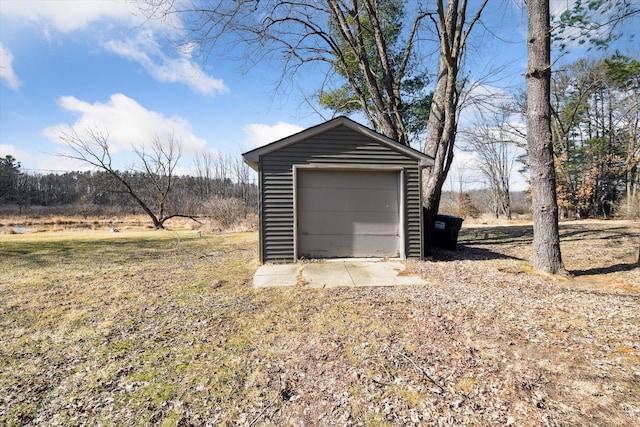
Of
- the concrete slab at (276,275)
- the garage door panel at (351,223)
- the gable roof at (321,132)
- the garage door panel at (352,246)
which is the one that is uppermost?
the gable roof at (321,132)

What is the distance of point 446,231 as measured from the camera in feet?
24.7

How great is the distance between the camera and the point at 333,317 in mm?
3340

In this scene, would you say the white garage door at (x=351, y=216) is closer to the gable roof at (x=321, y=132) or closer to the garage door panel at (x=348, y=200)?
the garage door panel at (x=348, y=200)

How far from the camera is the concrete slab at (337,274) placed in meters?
4.64

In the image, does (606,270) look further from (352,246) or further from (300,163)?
(300,163)

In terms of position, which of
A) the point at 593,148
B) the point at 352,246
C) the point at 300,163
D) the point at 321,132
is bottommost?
the point at 352,246

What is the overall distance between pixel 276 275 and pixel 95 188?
83.9 feet

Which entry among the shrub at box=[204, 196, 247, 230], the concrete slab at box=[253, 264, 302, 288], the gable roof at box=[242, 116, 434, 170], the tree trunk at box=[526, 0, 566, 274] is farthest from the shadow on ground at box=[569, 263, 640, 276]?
the shrub at box=[204, 196, 247, 230]

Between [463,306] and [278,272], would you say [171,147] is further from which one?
[463,306]

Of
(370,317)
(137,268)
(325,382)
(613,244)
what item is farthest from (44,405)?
(613,244)

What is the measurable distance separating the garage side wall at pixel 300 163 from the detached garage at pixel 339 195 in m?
0.02

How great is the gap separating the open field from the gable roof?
2.57 meters

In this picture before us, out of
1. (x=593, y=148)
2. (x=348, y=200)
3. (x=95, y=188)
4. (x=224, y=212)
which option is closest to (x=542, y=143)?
(x=348, y=200)

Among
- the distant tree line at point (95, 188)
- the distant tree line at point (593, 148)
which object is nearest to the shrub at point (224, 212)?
the distant tree line at point (95, 188)
